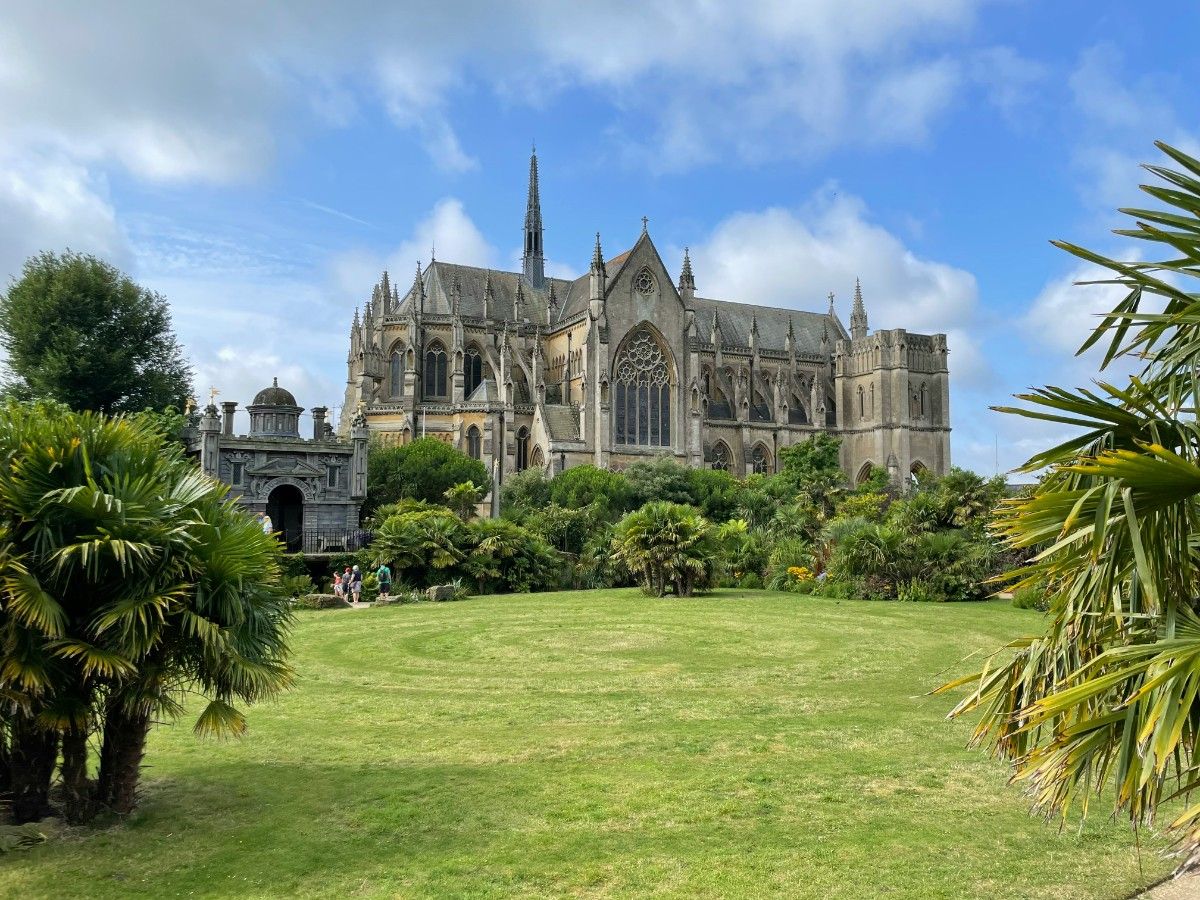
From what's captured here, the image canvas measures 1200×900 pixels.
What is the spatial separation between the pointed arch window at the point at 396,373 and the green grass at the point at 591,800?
44.0 meters

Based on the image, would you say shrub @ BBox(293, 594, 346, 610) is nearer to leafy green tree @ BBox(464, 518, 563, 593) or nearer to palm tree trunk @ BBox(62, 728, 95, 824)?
leafy green tree @ BBox(464, 518, 563, 593)

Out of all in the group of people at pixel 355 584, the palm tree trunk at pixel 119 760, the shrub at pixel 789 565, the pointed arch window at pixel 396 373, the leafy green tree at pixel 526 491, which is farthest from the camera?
the pointed arch window at pixel 396 373

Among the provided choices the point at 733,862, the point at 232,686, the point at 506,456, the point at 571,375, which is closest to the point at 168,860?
the point at 232,686

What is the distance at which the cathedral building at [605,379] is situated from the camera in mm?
53000

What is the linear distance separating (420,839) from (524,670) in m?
6.61

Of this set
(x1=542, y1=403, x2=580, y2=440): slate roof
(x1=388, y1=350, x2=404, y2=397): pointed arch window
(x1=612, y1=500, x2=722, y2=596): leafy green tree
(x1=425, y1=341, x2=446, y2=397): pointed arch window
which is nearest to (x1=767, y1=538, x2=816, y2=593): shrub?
(x1=612, y1=500, x2=722, y2=596): leafy green tree

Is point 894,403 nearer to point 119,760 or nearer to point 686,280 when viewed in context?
point 686,280

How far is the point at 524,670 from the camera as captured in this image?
42.2 feet

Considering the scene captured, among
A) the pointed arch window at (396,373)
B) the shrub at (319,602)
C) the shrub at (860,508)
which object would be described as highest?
the pointed arch window at (396,373)

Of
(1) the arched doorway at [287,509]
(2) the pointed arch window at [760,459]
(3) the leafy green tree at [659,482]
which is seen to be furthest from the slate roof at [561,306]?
(1) the arched doorway at [287,509]

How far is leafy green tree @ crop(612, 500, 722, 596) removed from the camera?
76.3ft

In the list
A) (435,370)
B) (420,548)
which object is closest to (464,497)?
(420,548)

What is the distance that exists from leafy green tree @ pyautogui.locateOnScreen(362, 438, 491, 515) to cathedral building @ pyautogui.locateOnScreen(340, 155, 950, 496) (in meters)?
1.85

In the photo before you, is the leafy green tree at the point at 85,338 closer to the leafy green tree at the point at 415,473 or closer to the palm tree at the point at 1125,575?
the leafy green tree at the point at 415,473
